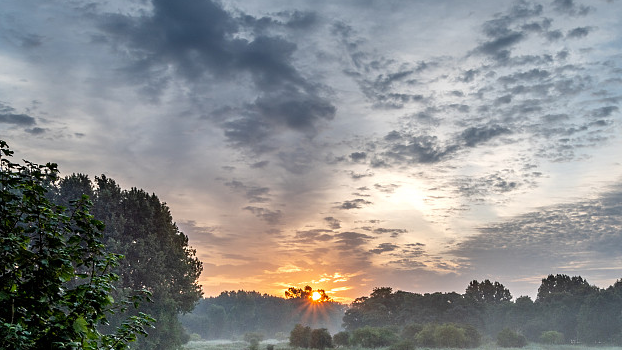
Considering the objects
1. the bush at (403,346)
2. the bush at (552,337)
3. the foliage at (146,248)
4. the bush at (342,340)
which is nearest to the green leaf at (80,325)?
the foliage at (146,248)

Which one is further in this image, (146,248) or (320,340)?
(320,340)

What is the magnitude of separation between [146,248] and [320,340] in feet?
125

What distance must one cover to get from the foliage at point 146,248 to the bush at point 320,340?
93.6 feet

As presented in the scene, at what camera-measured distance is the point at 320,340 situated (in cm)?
7200

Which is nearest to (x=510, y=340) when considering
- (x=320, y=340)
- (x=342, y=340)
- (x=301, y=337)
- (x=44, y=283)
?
(x=342, y=340)

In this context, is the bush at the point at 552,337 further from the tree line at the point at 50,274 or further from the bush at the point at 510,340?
the tree line at the point at 50,274

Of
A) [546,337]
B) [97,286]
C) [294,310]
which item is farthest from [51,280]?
[294,310]

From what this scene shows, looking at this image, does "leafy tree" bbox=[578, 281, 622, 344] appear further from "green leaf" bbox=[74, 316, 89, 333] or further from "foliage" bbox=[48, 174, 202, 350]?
"green leaf" bbox=[74, 316, 89, 333]

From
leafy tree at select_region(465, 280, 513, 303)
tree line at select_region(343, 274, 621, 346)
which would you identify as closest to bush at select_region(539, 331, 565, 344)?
tree line at select_region(343, 274, 621, 346)

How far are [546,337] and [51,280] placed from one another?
327ft

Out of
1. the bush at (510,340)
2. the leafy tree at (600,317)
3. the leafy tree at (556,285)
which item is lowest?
the bush at (510,340)

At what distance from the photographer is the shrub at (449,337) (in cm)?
7712

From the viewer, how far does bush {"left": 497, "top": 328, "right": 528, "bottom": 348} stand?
7919 centimetres

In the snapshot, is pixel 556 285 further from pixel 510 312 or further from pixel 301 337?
pixel 301 337
